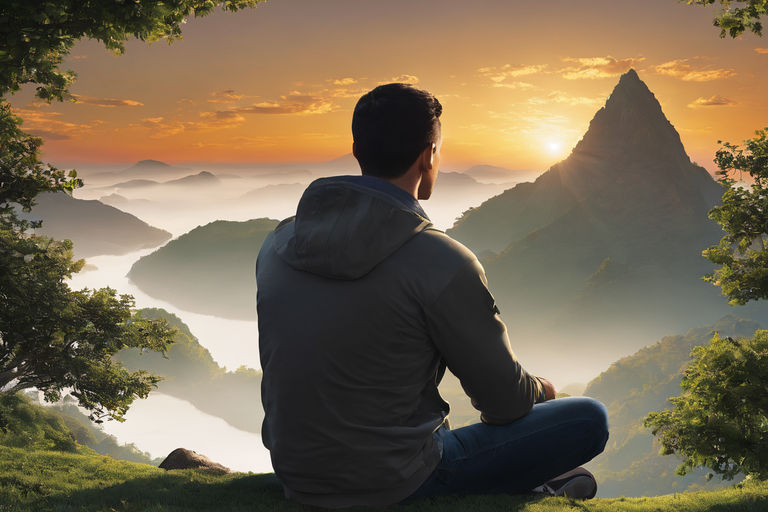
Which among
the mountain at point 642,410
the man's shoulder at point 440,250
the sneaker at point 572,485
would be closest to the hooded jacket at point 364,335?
the man's shoulder at point 440,250

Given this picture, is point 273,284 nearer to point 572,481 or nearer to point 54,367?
point 572,481

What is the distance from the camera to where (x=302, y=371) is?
2.93 m

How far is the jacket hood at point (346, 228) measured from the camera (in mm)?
2775

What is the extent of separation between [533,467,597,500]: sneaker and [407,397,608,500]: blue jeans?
2.06 ft

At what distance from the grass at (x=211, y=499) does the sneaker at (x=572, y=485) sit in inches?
3.2

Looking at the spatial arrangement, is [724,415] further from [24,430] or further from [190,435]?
[190,435]

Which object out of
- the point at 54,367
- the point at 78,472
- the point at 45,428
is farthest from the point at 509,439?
the point at 45,428

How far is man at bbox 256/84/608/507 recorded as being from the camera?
2.81 m

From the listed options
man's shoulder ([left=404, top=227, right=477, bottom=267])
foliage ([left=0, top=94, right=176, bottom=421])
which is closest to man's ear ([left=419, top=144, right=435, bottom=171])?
man's shoulder ([left=404, top=227, right=477, bottom=267])

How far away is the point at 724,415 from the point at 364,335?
1049 centimetres

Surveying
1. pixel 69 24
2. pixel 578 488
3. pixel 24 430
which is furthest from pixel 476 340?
pixel 24 430

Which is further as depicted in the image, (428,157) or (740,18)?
(740,18)

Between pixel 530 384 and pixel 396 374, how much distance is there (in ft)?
3.39

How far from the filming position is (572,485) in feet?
15.0
